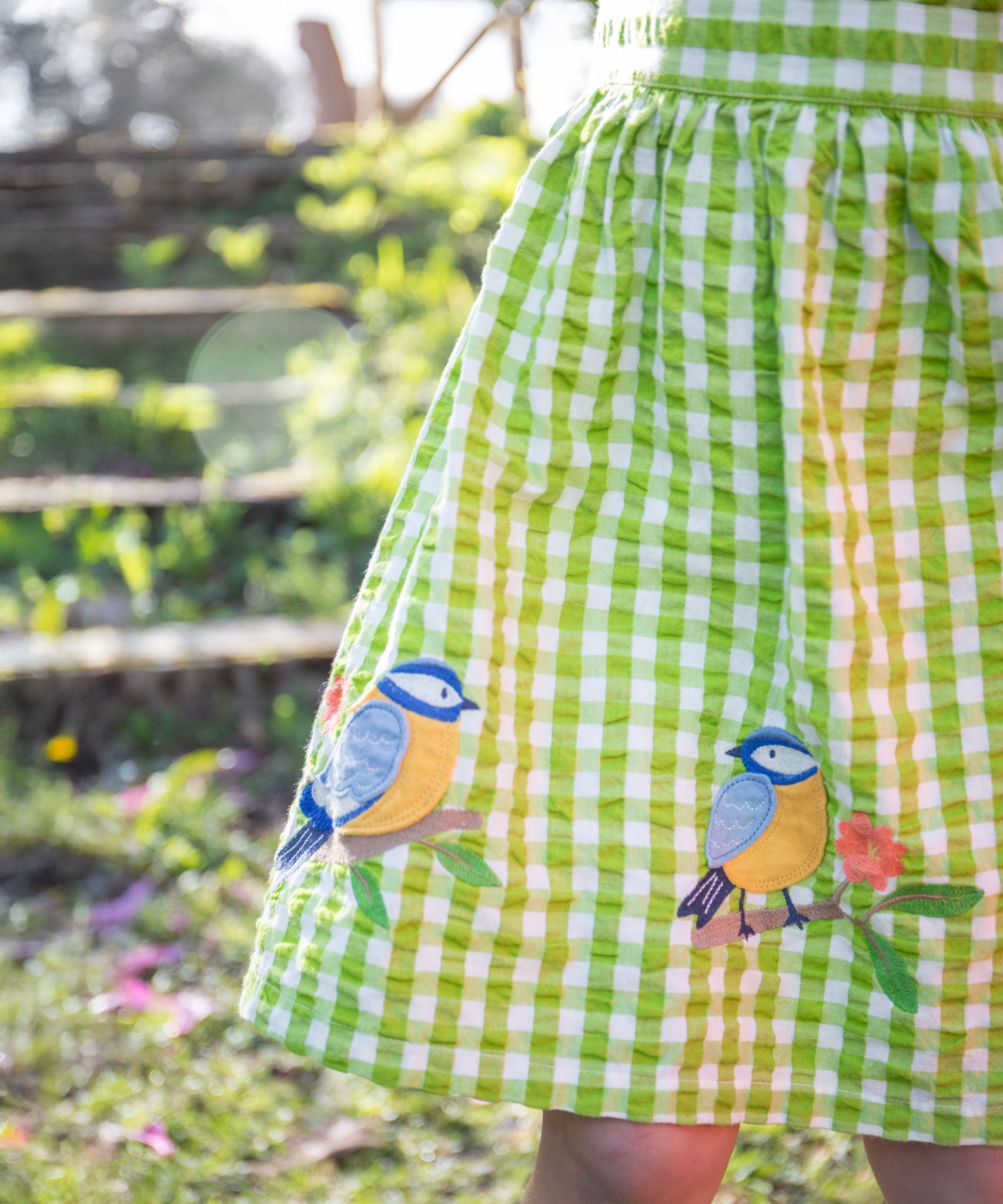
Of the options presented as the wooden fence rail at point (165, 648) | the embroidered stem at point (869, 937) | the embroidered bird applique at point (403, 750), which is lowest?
the wooden fence rail at point (165, 648)

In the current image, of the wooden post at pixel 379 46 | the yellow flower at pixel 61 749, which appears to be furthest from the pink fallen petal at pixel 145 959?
the wooden post at pixel 379 46

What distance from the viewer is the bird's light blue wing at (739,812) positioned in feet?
2.90

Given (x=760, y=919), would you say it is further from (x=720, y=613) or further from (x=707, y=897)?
(x=720, y=613)

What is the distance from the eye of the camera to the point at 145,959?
184 centimetres

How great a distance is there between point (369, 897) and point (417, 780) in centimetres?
9

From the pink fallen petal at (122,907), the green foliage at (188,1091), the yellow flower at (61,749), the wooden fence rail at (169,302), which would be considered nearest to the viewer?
the green foliage at (188,1091)

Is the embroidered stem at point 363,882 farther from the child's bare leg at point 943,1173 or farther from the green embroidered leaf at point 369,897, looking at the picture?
the child's bare leg at point 943,1173

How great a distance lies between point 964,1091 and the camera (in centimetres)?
88

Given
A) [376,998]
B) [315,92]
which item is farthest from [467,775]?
[315,92]

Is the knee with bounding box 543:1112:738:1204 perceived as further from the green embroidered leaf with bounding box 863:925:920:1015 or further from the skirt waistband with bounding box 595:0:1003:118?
the skirt waistband with bounding box 595:0:1003:118

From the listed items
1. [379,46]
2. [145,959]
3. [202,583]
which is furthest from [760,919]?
[379,46]

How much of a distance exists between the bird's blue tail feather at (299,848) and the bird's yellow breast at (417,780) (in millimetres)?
55

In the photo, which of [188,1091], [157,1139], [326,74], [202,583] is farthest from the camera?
[326,74]

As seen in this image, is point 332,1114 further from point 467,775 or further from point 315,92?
point 315,92
